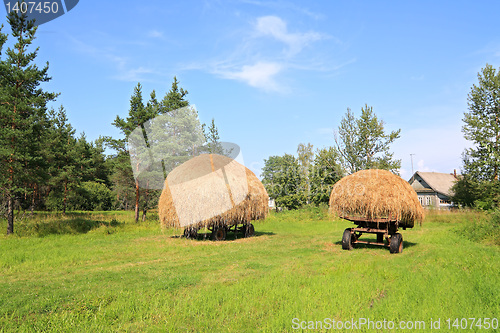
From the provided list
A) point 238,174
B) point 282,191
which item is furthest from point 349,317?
point 282,191

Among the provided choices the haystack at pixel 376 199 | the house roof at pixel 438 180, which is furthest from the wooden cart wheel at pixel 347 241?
the house roof at pixel 438 180

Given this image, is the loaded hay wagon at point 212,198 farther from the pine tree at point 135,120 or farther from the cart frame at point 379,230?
the pine tree at point 135,120

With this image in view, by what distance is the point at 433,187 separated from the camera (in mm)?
53844

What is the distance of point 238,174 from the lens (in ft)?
58.3

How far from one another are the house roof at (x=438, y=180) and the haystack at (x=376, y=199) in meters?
46.6

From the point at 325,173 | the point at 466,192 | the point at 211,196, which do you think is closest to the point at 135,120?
the point at 211,196

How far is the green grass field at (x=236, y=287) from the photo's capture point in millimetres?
5688

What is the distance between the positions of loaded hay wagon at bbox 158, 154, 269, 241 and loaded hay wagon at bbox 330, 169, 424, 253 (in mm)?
5205

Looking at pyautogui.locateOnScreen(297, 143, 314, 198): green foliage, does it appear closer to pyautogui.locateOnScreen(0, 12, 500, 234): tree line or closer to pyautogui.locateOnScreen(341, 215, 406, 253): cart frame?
pyautogui.locateOnScreen(0, 12, 500, 234): tree line

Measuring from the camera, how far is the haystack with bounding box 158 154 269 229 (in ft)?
53.5

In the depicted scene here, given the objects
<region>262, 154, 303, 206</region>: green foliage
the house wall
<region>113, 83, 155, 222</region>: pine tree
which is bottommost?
the house wall

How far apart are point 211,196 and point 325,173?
24.7 m

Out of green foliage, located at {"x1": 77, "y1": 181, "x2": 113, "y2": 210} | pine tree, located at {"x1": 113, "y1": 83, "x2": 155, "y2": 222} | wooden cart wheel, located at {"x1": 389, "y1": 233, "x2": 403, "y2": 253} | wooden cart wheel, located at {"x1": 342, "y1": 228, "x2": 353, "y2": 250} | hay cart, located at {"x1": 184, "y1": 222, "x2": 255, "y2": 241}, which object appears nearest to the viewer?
wooden cart wheel, located at {"x1": 389, "y1": 233, "x2": 403, "y2": 253}

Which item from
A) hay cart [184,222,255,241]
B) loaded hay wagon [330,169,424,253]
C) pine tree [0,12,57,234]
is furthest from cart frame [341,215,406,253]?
pine tree [0,12,57,234]
